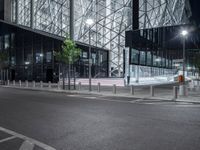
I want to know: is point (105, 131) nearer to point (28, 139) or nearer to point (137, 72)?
point (28, 139)

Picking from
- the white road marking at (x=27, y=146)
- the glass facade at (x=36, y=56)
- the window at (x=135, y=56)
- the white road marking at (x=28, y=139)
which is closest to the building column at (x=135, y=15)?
the window at (x=135, y=56)

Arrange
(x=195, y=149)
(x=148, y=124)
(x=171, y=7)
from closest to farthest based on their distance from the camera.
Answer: (x=195, y=149) < (x=148, y=124) < (x=171, y=7)

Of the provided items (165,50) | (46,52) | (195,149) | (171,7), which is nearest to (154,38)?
(165,50)

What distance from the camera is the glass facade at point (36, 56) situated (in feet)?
151

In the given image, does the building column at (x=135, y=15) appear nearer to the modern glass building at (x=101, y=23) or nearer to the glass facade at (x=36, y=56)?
the modern glass building at (x=101, y=23)

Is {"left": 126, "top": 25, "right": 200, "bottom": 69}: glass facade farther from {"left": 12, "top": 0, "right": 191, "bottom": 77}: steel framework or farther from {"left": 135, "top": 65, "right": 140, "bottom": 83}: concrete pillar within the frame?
{"left": 12, "top": 0, "right": 191, "bottom": 77}: steel framework

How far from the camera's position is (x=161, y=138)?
6742 mm

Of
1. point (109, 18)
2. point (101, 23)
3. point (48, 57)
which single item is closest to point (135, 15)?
point (109, 18)

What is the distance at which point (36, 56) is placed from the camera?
4928 centimetres

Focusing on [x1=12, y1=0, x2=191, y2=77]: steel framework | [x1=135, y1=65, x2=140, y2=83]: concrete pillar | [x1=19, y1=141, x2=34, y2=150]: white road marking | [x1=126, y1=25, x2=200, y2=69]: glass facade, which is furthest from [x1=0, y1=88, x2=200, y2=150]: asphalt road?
[x1=12, y1=0, x2=191, y2=77]: steel framework

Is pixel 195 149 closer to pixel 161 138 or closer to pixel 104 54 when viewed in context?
pixel 161 138

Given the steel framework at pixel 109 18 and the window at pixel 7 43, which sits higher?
the steel framework at pixel 109 18

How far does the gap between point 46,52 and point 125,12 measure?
62.5 feet

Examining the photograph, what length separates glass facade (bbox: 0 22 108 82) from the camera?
46.1 meters
